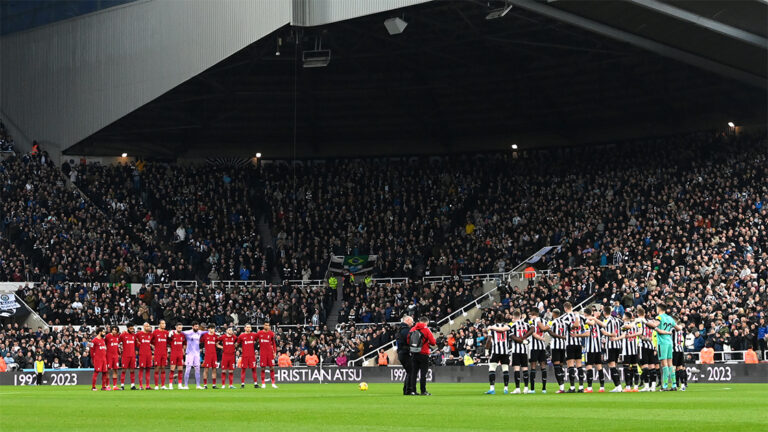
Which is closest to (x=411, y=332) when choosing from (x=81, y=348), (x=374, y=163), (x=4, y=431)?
(x=4, y=431)

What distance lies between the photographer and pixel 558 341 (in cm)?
3027

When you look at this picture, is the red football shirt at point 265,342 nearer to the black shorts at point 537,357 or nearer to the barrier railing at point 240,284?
the black shorts at point 537,357

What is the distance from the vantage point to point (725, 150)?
184 ft

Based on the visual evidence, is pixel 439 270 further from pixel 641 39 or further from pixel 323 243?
pixel 641 39

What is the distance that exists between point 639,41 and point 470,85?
17.0 meters

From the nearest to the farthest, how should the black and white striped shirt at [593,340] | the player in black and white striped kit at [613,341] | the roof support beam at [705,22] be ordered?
the black and white striped shirt at [593,340] → the player in black and white striped kit at [613,341] → the roof support beam at [705,22]

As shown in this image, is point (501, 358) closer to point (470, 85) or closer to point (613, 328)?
point (613, 328)

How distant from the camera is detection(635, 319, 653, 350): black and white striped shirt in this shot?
30156mm

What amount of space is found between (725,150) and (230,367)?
28.6m

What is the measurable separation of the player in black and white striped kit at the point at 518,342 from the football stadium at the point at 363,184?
8081 mm

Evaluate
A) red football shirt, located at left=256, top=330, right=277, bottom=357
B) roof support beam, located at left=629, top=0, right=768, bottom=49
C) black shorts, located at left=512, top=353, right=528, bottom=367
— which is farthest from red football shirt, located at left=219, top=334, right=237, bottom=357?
roof support beam, located at left=629, top=0, right=768, bottom=49

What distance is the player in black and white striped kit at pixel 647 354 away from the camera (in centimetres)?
3017

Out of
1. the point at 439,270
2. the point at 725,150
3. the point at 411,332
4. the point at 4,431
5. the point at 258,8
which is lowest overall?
the point at 4,431

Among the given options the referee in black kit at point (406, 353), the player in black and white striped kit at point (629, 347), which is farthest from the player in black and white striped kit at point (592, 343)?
the referee in black kit at point (406, 353)
